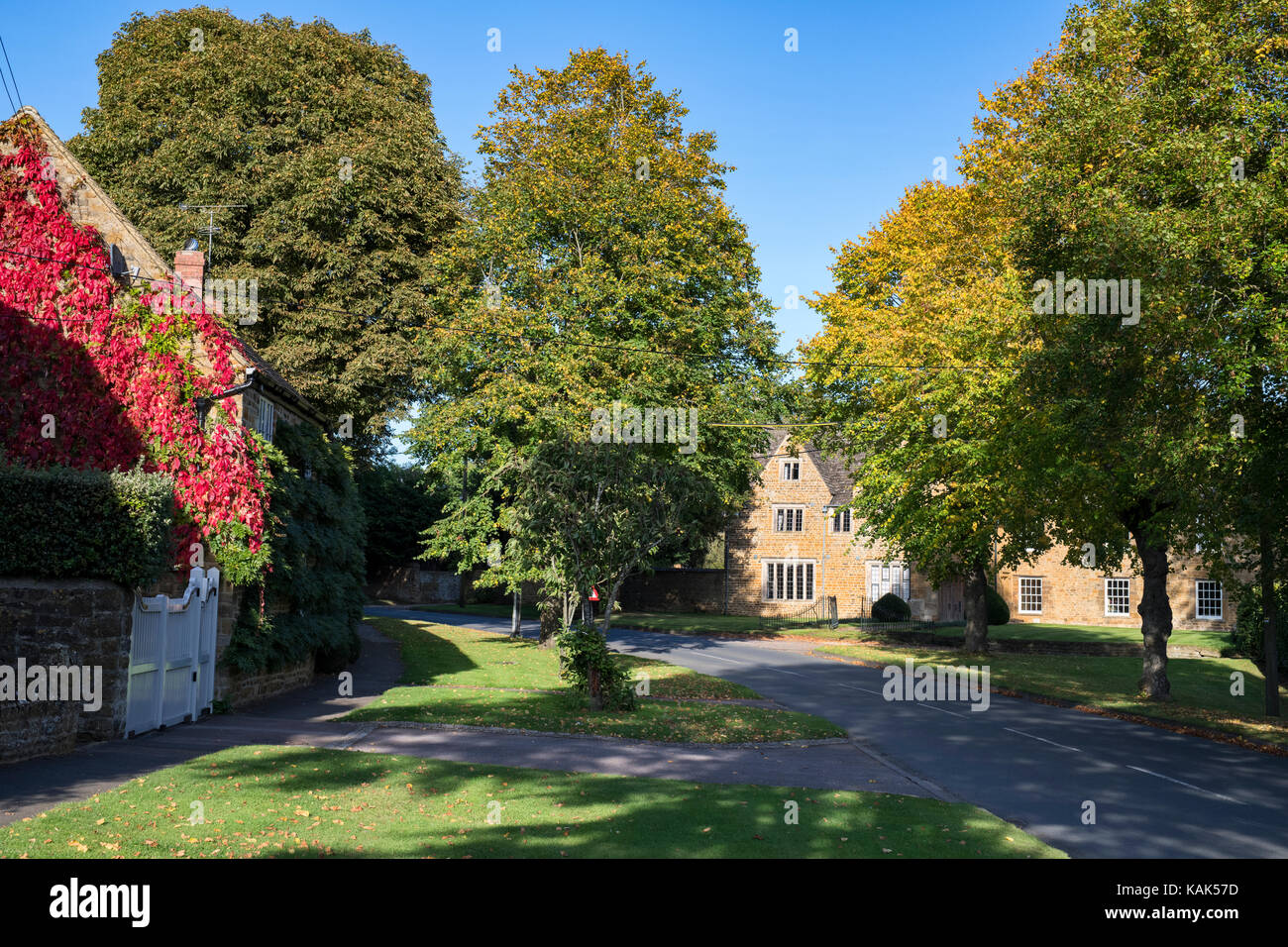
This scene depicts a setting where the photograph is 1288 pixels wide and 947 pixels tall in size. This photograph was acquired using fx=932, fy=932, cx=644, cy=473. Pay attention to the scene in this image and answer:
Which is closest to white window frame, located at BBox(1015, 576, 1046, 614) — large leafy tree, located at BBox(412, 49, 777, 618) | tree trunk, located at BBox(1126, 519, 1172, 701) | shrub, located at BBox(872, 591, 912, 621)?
shrub, located at BBox(872, 591, 912, 621)

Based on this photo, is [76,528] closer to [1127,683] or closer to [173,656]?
[173,656]

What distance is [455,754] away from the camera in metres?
12.5

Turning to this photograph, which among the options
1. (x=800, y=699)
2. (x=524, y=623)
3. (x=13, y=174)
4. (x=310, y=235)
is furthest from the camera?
(x=524, y=623)

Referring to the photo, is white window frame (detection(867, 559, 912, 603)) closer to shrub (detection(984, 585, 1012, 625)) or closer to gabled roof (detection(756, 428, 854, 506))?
gabled roof (detection(756, 428, 854, 506))

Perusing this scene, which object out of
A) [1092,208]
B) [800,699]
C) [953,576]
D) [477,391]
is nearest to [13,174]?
[477,391]

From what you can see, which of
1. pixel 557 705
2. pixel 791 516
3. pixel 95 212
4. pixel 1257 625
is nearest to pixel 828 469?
pixel 791 516

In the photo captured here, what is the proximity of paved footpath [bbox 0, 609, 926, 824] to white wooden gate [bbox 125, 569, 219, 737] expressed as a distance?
1.04 feet

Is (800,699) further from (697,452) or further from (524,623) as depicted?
(524,623)

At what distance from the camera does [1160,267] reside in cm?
1675

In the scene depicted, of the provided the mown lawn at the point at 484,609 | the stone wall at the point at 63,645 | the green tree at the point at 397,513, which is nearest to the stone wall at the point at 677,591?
the mown lawn at the point at 484,609

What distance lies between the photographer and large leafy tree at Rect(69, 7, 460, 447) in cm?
3047

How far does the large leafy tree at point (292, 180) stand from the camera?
30469 mm

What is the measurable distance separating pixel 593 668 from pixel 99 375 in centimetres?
976

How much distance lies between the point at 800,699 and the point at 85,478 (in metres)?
14.5
